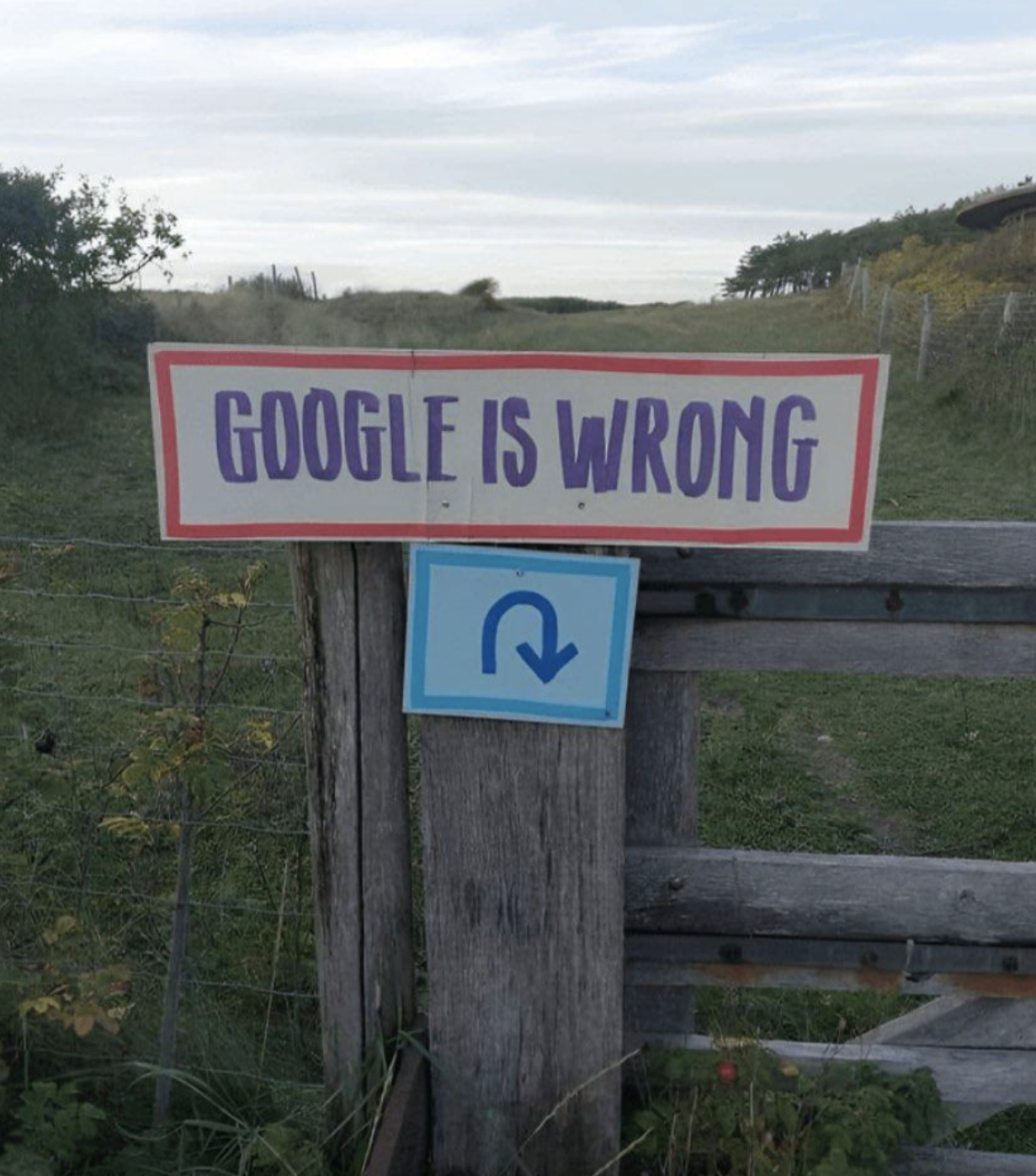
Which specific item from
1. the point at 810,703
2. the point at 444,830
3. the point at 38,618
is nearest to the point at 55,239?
the point at 38,618

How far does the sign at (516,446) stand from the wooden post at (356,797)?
15cm

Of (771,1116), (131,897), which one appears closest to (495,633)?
(771,1116)

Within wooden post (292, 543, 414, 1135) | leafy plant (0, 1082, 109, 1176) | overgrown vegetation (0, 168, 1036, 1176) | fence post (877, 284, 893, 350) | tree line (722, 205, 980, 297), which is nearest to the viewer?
wooden post (292, 543, 414, 1135)

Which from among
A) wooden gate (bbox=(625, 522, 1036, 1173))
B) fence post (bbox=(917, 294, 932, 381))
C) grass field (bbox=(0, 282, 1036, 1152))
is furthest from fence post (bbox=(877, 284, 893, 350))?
wooden gate (bbox=(625, 522, 1036, 1173))

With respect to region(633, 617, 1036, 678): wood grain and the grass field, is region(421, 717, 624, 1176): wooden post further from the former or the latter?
the grass field

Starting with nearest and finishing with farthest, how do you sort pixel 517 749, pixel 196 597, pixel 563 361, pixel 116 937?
pixel 563 361
pixel 517 749
pixel 196 597
pixel 116 937

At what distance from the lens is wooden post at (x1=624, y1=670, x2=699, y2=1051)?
2.44 m

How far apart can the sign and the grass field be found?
0.43m

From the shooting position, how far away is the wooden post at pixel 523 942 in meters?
2.40

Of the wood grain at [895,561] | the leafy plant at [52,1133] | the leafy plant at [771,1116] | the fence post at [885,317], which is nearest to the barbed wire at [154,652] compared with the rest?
the wood grain at [895,561]

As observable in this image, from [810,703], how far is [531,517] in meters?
4.64

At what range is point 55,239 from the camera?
17.2 metres

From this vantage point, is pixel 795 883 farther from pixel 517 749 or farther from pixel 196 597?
pixel 196 597

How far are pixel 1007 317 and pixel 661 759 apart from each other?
53.5 feet
